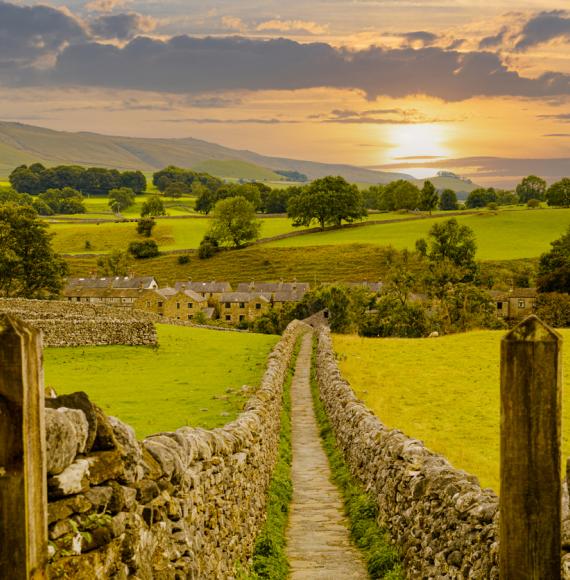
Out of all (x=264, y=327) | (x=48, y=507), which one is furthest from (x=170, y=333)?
(x=48, y=507)

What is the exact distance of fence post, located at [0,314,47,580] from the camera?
3.84m

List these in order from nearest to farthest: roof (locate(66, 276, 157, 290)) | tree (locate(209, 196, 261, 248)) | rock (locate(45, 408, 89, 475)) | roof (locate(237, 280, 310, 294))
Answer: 1. rock (locate(45, 408, 89, 475))
2. roof (locate(237, 280, 310, 294))
3. roof (locate(66, 276, 157, 290))
4. tree (locate(209, 196, 261, 248))

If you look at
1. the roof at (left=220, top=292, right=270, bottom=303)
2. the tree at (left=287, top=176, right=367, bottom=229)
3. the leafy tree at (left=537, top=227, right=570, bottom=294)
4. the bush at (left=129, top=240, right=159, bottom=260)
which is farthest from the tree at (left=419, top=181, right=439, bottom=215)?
the leafy tree at (left=537, top=227, right=570, bottom=294)

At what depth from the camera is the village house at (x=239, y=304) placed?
10856cm

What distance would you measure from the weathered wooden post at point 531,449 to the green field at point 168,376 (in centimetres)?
1131

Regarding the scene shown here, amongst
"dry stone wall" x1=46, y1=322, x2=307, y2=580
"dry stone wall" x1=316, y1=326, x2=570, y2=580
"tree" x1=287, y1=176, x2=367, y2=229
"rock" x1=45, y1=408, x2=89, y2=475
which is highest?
"tree" x1=287, y1=176, x2=367, y2=229

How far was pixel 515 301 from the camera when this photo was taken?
323 ft

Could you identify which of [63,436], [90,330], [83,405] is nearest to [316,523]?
[83,405]

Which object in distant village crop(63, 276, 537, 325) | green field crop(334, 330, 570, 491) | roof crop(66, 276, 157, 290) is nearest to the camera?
green field crop(334, 330, 570, 491)

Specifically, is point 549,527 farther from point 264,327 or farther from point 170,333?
point 264,327

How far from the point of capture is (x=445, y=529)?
27.1ft

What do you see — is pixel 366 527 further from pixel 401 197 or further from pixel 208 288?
pixel 401 197

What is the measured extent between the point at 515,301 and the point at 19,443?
326 ft

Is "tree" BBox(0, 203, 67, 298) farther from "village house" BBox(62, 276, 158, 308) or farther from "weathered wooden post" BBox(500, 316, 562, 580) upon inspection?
"weathered wooden post" BBox(500, 316, 562, 580)
